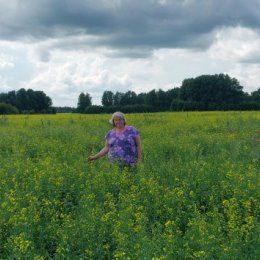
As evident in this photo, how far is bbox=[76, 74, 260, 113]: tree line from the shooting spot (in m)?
68.0

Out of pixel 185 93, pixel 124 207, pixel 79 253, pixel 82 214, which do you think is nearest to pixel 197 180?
pixel 124 207

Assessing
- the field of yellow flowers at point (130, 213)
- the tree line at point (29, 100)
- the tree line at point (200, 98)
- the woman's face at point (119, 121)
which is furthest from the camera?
the tree line at point (29, 100)

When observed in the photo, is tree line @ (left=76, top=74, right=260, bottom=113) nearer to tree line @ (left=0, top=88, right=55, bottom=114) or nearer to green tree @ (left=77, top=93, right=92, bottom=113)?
green tree @ (left=77, top=93, right=92, bottom=113)

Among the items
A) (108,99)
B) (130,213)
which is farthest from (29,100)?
(130,213)

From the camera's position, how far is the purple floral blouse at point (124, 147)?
9.51m

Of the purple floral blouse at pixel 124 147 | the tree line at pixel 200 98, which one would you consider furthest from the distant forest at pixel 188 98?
the purple floral blouse at pixel 124 147

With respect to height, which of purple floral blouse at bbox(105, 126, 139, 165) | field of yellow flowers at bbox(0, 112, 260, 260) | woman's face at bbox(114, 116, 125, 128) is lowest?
field of yellow flowers at bbox(0, 112, 260, 260)

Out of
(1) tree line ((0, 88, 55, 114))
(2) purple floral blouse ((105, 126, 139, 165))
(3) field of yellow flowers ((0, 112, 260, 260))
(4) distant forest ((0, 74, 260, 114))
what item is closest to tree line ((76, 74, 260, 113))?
(4) distant forest ((0, 74, 260, 114))

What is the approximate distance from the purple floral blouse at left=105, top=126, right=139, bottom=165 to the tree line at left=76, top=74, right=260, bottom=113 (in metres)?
53.5

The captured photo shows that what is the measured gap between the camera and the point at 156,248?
4727mm

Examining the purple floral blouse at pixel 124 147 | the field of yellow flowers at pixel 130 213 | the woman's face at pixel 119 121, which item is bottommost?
the field of yellow flowers at pixel 130 213

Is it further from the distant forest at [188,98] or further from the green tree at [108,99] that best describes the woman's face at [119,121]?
the green tree at [108,99]

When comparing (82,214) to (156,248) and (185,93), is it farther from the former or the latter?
(185,93)

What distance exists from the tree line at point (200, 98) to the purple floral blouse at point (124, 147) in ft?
176
